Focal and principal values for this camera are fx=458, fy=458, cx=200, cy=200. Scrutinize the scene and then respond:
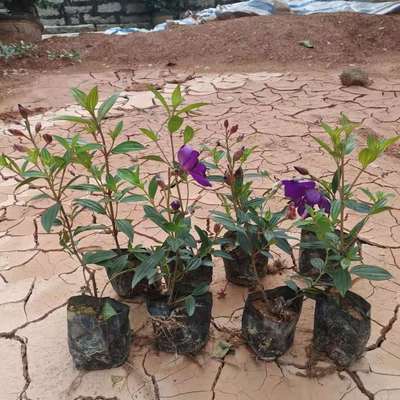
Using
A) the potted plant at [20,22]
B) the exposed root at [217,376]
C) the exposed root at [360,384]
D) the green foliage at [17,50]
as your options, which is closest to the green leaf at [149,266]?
the exposed root at [217,376]

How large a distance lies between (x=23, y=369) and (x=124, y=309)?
1.23 feet

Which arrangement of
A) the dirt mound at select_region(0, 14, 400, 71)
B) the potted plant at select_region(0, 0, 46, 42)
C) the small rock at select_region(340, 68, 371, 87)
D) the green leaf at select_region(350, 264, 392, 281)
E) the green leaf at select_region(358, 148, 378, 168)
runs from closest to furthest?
the green leaf at select_region(358, 148, 378, 168) < the green leaf at select_region(350, 264, 392, 281) < the small rock at select_region(340, 68, 371, 87) < the dirt mound at select_region(0, 14, 400, 71) < the potted plant at select_region(0, 0, 46, 42)

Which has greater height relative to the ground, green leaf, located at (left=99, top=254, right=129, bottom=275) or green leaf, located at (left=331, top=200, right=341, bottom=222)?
green leaf, located at (left=331, top=200, right=341, bottom=222)

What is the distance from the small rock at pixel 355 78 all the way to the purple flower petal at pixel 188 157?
3159 mm

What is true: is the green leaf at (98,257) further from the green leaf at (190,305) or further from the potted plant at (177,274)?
the green leaf at (190,305)

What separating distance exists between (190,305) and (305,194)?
1.40ft

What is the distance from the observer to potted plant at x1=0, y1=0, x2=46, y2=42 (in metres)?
5.58

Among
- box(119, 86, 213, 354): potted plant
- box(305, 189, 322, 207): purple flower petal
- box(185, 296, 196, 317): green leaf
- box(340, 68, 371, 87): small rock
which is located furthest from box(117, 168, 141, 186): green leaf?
box(340, 68, 371, 87): small rock

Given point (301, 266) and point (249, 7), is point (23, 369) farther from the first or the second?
point (249, 7)

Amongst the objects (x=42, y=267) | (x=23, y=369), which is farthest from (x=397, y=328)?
(x=42, y=267)

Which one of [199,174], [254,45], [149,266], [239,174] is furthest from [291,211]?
[254,45]

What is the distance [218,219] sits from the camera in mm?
1241

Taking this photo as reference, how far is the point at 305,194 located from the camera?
1236mm

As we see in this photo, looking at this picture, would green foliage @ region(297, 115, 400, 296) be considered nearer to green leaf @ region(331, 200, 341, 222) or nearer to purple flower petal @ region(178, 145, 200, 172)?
green leaf @ region(331, 200, 341, 222)
